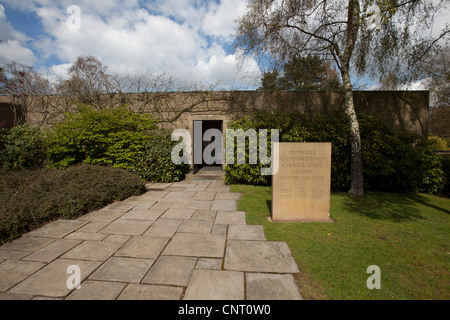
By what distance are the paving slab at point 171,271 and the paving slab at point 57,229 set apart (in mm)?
1868

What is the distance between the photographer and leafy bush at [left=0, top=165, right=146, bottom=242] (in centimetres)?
328

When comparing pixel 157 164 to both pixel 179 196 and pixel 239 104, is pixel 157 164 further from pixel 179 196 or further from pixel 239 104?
pixel 239 104

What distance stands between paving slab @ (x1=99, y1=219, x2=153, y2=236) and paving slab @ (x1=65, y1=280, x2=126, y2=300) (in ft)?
Result: 3.94

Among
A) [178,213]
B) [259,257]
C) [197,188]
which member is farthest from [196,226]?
[197,188]

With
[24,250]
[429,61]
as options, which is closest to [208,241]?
[24,250]

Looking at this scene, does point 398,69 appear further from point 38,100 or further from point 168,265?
point 38,100

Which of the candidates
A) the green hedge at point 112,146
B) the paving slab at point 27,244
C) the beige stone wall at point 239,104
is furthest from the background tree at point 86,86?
the paving slab at point 27,244

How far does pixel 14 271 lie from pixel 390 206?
683 cm

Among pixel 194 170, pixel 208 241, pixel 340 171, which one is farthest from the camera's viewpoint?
pixel 194 170

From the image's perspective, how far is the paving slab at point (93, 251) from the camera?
2.59m

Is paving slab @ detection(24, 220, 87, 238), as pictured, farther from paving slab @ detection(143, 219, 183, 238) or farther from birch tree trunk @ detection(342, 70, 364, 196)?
birch tree trunk @ detection(342, 70, 364, 196)

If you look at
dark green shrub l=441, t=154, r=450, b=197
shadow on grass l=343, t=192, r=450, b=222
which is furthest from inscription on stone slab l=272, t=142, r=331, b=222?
dark green shrub l=441, t=154, r=450, b=197
